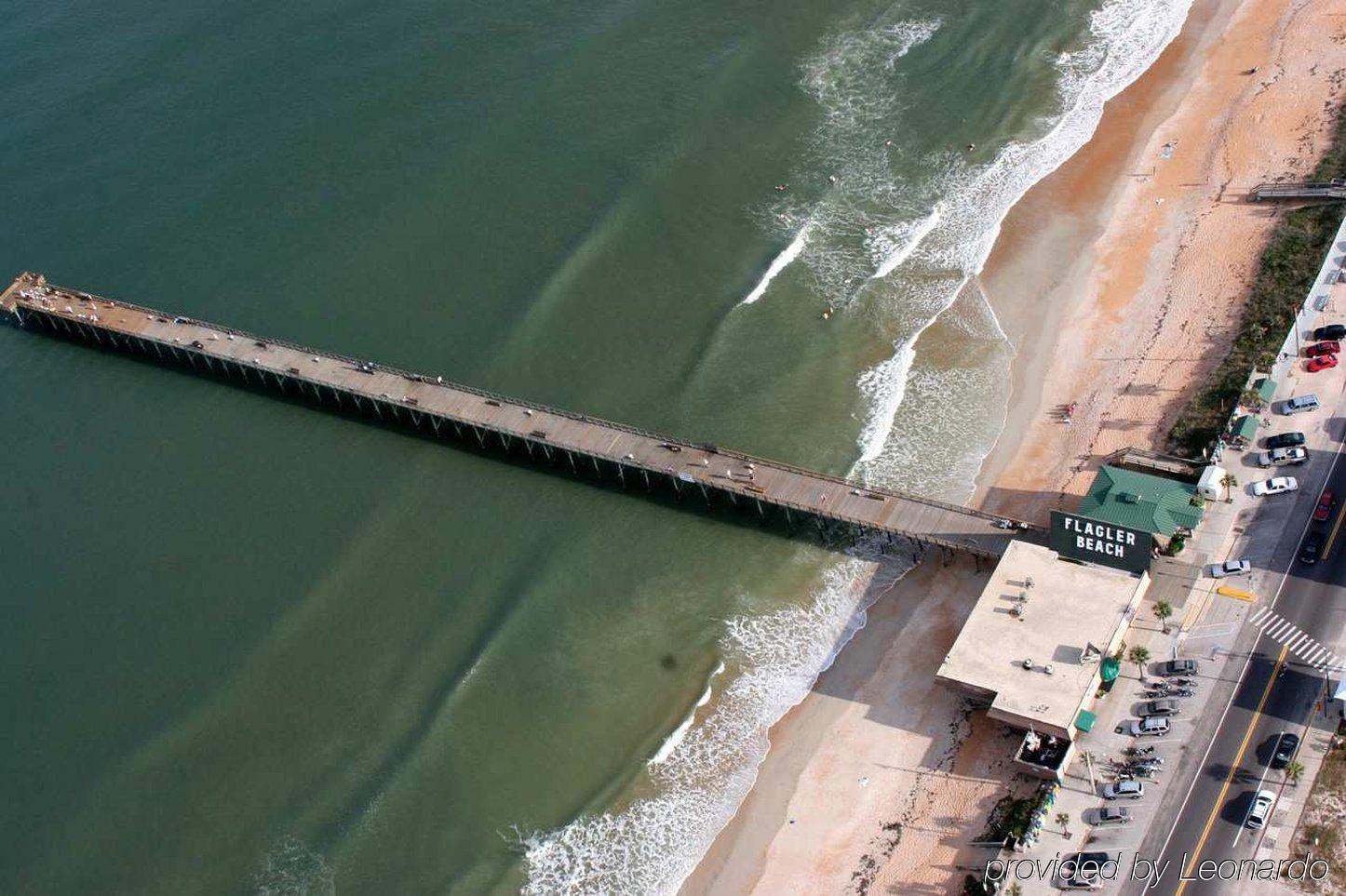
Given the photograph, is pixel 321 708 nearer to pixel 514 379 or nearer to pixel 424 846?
pixel 424 846

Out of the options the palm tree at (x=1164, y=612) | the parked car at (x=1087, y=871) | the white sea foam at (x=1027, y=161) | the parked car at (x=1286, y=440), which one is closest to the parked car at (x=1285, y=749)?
the palm tree at (x=1164, y=612)

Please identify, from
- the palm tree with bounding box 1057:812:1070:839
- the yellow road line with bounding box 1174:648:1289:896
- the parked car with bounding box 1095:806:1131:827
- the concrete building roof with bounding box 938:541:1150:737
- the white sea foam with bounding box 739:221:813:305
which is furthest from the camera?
the white sea foam with bounding box 739:221:813:305

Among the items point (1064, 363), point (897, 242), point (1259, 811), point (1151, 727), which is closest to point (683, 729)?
point (1151, 727)

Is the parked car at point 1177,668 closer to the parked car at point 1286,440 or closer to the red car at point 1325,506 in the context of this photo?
the red car at point 1325,506

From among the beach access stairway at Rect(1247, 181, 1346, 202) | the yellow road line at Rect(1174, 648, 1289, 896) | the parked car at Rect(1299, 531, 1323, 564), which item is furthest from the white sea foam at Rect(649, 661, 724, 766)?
the beach access stairway at Rect(1247, 181, 1346, 202)

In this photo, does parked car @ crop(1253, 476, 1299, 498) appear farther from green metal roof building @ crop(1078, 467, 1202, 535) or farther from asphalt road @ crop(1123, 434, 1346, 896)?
green metal roof building @ crop(1078, 467, 1202, 535)

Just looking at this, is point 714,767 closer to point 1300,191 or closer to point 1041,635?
point 1041,635
